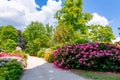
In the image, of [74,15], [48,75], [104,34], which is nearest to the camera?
[48,75]

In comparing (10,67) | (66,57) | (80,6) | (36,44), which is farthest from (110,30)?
(10,67)

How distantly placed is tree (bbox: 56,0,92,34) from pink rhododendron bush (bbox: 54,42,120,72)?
741 inches

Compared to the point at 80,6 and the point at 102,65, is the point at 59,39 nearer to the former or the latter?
the point at 80,6

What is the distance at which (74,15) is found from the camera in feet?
114

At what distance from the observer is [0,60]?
16266 mm

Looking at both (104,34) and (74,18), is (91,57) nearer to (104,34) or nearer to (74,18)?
(74,18)

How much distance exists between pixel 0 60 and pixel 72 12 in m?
20.0

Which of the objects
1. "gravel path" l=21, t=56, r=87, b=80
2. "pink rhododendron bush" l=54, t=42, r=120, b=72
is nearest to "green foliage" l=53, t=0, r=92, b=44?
"pink rhododendron bush" l=54, t=42, r=120, b=72

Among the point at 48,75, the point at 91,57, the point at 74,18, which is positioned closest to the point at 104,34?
the point at 74,18

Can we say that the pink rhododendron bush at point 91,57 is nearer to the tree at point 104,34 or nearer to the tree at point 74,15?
the tree at point 74,15

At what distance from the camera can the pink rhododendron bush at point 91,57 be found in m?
15.1

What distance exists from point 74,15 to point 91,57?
1986 cm

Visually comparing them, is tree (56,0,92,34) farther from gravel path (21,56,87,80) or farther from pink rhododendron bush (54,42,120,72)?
gravel path (21,56,87,80)

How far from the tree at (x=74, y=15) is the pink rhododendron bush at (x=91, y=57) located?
61.8ft
